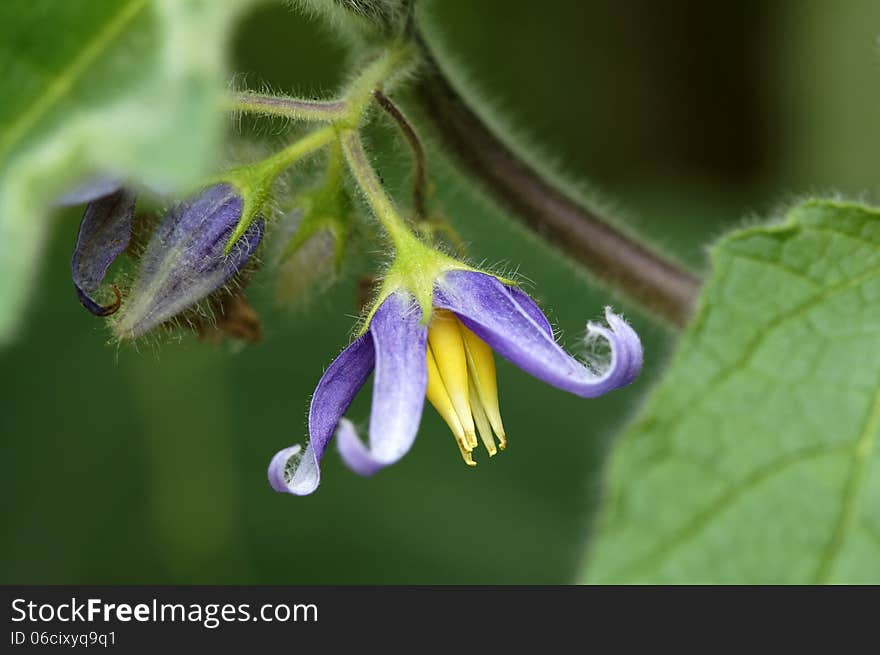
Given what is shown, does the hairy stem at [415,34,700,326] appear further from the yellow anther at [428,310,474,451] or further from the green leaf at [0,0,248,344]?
the green leaf at [0,0,248,344]

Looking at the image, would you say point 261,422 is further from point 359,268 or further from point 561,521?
point 359,268

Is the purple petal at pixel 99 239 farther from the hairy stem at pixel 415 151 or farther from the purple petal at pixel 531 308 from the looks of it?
the purple petal at pixel 531 308

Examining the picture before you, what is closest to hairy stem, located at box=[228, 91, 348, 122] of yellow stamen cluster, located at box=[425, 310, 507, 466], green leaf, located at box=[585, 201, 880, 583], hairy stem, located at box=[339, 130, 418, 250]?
hairy stem, located at box=[339, 130, 418, 250]

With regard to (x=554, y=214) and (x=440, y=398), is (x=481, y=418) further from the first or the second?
(x=554, y=214)

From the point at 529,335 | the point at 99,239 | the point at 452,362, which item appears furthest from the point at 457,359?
the point at 99,239

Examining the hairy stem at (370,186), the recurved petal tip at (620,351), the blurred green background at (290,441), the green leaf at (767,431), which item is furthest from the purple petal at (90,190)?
the blurred green background at (290,441)

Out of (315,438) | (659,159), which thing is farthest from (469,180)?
(659,159)
